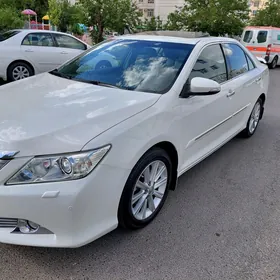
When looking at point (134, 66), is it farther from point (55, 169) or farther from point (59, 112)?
point (55, 169)

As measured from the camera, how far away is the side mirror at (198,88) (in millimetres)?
A: 2885

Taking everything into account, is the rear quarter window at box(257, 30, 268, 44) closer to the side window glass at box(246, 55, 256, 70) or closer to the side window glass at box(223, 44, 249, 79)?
the side window glass at box(246, 55, 256, 70)

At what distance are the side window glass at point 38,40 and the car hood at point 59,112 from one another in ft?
19.8

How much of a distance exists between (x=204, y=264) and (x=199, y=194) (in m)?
1.08

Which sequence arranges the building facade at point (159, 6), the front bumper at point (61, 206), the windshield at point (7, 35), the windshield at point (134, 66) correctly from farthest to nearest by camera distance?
the building facade at point (159, 6), the windshield at point (7, 35), the windshield at point (134, 66), the front bumper at point (61, 206)

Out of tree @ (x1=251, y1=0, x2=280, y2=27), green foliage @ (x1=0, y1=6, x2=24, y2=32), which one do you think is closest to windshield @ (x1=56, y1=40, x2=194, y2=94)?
green foliage @ (x1=0, y1=6, x2=24, y2=32)

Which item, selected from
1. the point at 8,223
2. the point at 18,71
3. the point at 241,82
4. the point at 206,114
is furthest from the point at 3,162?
the point at 18,71

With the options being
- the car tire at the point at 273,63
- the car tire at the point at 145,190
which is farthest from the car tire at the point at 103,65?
the car tire at the point at 273,63

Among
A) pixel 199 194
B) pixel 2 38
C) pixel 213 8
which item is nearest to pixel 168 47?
pixel 199 194

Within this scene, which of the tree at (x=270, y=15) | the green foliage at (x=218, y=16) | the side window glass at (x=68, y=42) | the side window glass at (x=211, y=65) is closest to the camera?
the side window glass at (x=211, y=65)

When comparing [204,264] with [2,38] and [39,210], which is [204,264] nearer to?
[39,210]

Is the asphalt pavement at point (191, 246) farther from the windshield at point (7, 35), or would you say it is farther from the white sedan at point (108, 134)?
the windshield at point (7, 35)

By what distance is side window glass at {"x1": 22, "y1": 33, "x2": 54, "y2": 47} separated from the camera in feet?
28.2

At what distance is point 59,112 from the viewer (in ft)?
7.97
